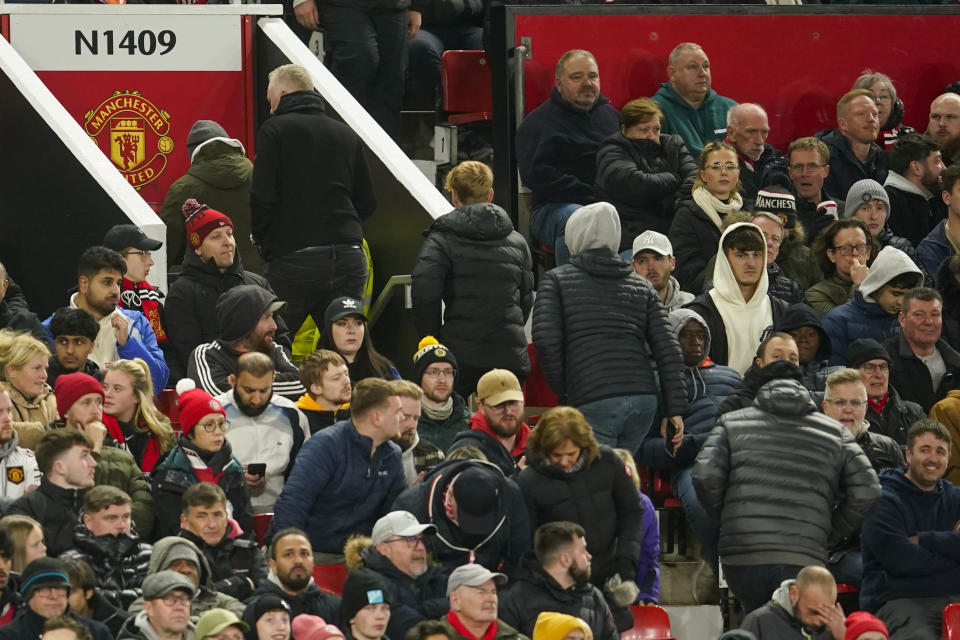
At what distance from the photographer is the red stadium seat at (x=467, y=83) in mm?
16578

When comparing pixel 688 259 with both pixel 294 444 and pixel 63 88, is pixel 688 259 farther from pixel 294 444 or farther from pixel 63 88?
pixel 63 88

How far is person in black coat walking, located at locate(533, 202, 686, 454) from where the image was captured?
1226 centimetres

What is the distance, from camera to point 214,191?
14.4 metres

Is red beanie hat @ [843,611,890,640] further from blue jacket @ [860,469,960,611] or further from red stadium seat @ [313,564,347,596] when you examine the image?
red stadium seat @ [313,564,347,596]

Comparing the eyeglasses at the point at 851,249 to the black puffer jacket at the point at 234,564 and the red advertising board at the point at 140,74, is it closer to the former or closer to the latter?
the red advertising board at the point at 140,74

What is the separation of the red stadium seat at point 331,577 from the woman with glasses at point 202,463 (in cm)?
38

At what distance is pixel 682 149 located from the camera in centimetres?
1484

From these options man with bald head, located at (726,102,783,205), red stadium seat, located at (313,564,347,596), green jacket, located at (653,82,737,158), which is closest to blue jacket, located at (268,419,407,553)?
red stadium seat, located at (313,564,347,596)

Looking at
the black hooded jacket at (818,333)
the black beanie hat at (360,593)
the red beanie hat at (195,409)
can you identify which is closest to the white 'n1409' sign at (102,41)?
the black hooded jacket at (818,333)

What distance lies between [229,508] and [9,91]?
5.13 metres

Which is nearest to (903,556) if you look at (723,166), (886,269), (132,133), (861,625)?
(861,625)

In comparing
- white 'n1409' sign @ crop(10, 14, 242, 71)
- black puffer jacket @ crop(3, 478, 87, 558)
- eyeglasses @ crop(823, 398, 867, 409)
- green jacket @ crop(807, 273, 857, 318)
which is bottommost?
black puffer jacket @ crop(3, 478, 87, 558)

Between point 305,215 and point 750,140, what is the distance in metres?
3.24

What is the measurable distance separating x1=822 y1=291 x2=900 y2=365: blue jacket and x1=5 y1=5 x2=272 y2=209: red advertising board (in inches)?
199
